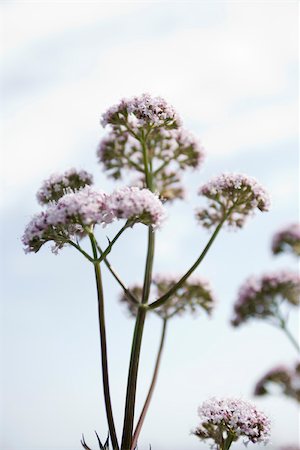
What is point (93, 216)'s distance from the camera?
6.00 m

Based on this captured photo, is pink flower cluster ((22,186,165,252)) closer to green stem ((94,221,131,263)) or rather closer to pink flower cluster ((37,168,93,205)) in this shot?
green stem ((94,221,131,263))

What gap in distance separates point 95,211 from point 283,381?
5.63 metres

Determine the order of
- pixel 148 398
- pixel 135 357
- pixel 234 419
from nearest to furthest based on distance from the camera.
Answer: pixel 234 419 < pixel 135 357 < pixel 148 398

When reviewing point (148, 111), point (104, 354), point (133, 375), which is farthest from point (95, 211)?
point (148, 111)

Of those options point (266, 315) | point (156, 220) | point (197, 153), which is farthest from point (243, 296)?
point (156, 220)

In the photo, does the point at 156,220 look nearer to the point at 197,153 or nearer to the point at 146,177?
the point at 146,177

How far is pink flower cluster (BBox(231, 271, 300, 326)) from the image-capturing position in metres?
9.38

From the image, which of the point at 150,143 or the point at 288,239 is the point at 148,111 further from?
the point at 288,239

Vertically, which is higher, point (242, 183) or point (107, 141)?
point (107, 141)

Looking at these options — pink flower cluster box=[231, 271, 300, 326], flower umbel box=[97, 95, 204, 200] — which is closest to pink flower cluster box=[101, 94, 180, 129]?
flower umbel box=[97, 95, 204, 200]

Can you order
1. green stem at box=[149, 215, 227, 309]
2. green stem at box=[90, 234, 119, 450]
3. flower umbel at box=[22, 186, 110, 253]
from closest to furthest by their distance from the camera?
flower umbel at box=[22, 186, 110, 253]
green stem at box=[90, 234, 119, 450]
green stem at box=[149, 215, 227, 309]

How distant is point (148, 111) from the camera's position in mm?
7426

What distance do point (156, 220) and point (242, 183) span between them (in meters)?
1.81

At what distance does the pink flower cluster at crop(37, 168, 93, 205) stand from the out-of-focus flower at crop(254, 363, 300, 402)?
13.7ft
